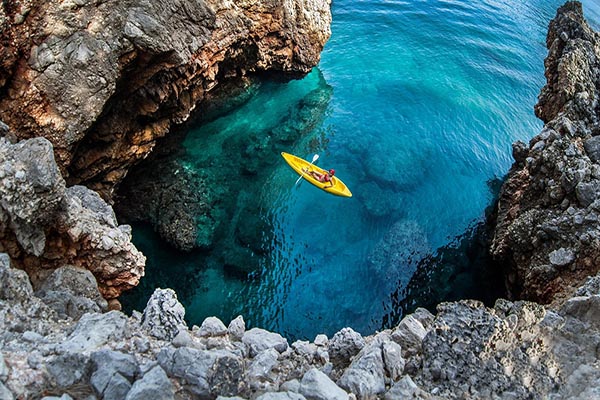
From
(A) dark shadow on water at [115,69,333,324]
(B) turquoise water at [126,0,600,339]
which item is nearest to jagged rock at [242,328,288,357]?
(B) turquoise water at [126,0,600,339]

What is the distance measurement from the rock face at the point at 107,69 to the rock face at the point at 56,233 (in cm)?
304

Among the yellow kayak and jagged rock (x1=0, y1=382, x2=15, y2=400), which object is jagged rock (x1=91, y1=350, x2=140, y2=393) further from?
the yellow kayak

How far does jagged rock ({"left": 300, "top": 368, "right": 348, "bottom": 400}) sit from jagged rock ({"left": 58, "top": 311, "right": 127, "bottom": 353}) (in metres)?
3.99

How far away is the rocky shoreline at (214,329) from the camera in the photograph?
27.6 feet

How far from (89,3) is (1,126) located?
223 inches

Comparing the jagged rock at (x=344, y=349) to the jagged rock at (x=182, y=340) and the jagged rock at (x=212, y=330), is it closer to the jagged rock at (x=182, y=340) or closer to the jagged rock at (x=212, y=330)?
the jagged rock at (x=212, y=330)

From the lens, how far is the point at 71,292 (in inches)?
498

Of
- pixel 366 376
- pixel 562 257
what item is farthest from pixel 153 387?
pixel 562 257

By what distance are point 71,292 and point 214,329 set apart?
4453 millimetres

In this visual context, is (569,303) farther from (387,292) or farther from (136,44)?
(136,44)

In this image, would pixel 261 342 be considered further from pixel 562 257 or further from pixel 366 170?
pixel 366 170

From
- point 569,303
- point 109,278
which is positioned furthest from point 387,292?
point 109,278

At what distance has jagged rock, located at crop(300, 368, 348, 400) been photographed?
836 cm

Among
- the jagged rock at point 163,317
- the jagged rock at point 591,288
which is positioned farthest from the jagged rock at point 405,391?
the jagged rock at point 591,288
